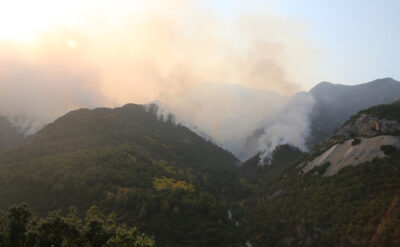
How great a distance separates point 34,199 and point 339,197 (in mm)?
108561

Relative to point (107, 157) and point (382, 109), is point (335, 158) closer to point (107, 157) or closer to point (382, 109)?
point (382, 109)

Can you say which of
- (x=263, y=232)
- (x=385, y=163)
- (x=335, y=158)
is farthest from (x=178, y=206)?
(x=385, y=163)

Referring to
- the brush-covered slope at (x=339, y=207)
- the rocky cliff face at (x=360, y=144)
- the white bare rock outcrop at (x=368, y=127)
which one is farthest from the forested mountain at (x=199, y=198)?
the white bare rock outcrop at (x=368, y=127)

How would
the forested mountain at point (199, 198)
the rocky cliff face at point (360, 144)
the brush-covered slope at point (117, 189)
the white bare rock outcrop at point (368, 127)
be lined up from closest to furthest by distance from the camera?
1. the forested mountain at point (199, 198)
2. the brush-covered slope at point (117, 189)
3. the rocky cliff face at point (360, 144)
4. the white bare rock outcrop at point (368, 127)

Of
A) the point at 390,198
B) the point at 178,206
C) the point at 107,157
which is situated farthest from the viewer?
the point at 107,157

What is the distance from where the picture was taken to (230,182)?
607 ft

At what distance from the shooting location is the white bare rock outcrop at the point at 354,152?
92.1 meters

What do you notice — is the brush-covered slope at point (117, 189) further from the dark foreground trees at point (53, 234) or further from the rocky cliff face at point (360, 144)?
the rocky cliff face at point (360, 144)

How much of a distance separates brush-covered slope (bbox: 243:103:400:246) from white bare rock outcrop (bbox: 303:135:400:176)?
973mm

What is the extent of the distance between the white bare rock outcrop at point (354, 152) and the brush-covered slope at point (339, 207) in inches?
38.3

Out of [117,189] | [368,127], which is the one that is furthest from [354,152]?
[117,189]

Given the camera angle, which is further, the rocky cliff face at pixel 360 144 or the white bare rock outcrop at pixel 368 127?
the white bare rock outcrop at pixel 368 127

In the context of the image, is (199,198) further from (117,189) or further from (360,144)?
(360,144)

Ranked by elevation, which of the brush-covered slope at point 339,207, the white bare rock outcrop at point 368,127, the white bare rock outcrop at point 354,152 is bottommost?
the brush-covered slope at point 339,207
